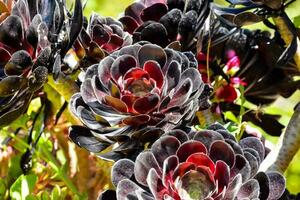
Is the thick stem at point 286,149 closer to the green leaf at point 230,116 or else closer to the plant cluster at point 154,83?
the plant cluster at point 154,83

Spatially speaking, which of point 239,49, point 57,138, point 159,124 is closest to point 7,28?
point 159,124

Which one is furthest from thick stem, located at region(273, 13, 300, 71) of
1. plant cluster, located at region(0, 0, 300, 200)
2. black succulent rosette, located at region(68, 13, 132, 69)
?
black succulent rosette, located at region(68, 13, 132, 69)

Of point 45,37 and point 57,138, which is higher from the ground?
point 45,37

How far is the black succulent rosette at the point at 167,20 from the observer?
530mm

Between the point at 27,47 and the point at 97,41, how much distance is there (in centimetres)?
6

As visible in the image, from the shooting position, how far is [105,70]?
47cm

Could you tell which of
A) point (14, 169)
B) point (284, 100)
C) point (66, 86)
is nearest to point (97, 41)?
point (66, 86)

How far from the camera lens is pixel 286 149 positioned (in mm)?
500

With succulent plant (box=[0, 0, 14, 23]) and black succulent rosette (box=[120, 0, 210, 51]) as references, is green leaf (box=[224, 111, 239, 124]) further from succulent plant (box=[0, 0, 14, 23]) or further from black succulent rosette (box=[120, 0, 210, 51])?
succulent plant (box=[0, 0, 14, 23])

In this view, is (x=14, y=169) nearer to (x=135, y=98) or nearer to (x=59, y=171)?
(x=59, y=171)

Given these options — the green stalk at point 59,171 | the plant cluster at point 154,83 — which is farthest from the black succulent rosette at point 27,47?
the green stalk at point 59,171

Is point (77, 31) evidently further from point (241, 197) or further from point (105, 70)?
point (241, 197)

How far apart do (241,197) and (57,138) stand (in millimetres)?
462

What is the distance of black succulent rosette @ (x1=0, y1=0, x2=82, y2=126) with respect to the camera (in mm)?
486
